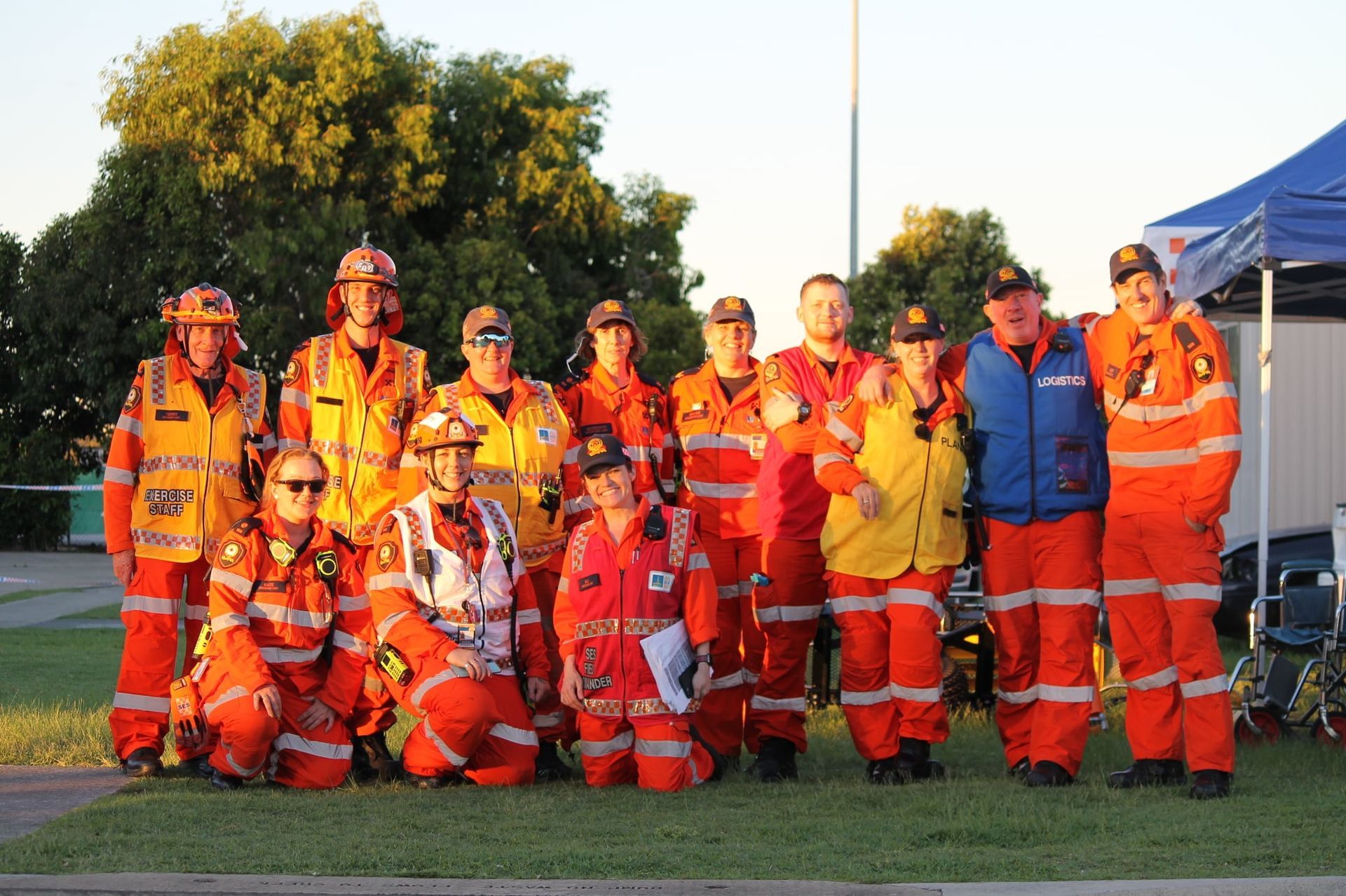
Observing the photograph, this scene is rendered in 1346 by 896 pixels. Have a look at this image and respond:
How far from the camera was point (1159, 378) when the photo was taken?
677 centimetres

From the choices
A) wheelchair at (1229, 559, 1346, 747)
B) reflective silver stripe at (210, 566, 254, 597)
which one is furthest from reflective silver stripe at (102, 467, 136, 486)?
wheelchair at (1229, 559, 1346, 747)

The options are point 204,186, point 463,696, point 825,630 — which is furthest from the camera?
point 204,186

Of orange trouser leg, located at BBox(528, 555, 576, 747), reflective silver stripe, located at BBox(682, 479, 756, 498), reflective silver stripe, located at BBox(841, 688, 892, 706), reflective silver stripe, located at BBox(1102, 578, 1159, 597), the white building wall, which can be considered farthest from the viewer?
the white building wall

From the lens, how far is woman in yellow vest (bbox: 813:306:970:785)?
703 centimetres

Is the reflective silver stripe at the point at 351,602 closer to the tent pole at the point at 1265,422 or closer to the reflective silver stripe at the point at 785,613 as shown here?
the reflective silver stripe at the point at 785,613

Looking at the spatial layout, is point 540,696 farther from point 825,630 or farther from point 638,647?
point 825,630

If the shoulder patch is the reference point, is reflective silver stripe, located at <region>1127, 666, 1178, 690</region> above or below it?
below

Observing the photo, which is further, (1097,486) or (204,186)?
(204,186)

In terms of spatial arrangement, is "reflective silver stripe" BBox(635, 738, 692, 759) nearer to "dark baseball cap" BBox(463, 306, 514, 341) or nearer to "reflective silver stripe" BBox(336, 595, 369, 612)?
"reflective silver stripe" BBox(336, 595, 369, 612)

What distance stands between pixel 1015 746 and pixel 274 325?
21.8m

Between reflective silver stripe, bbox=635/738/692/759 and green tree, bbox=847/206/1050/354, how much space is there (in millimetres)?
23385

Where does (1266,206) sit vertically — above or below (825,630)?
above

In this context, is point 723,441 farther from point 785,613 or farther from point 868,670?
point 868,670

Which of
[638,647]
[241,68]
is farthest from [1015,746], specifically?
[241,68]
